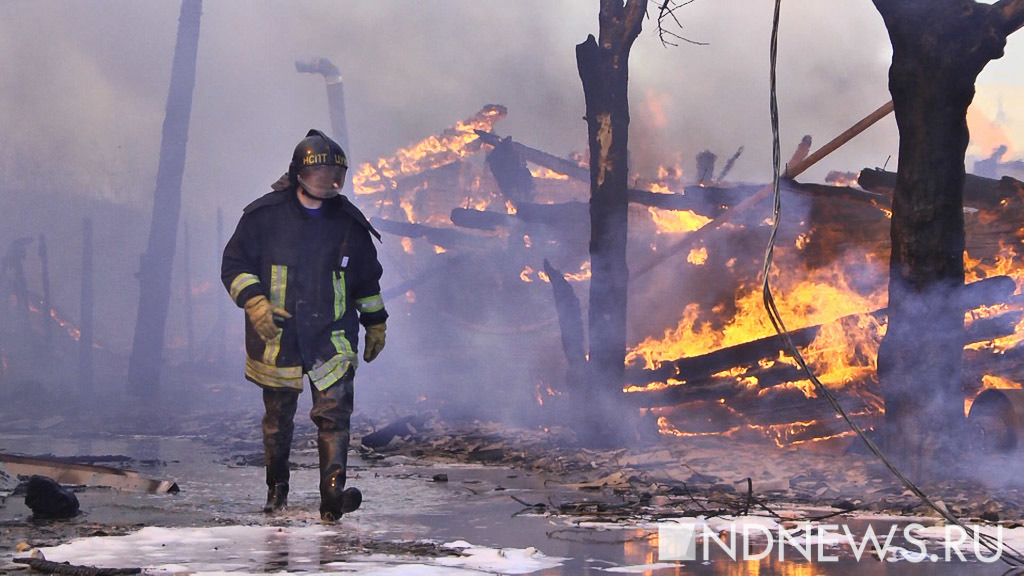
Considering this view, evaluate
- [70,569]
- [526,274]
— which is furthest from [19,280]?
[70,569]

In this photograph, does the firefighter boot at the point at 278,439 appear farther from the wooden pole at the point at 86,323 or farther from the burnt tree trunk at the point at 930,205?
the wooden pole at the point at 86,323

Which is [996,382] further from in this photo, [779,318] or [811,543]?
[779,318]

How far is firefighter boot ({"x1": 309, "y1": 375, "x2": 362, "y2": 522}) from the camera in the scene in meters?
5.94

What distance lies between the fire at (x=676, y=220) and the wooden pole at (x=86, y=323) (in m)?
17.7

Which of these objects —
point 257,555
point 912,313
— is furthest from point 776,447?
point 257,555

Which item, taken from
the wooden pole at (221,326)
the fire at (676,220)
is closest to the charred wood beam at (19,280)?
the wooden pole at (221,326)

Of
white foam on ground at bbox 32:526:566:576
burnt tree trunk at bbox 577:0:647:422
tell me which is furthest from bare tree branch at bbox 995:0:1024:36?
white foam on ground at bbox 32:526:566:576

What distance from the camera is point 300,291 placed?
20.6 ft

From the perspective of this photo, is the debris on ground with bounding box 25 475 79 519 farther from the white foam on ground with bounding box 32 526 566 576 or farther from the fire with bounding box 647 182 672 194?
the fire with bounding box 647 182 672 194

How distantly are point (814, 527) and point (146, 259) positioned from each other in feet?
66.4

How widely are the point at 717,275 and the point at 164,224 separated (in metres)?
14.0

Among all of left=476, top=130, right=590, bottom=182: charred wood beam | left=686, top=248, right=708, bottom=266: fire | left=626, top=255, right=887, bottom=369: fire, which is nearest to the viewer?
left=626, top=255, right=887, bottom=369: fire

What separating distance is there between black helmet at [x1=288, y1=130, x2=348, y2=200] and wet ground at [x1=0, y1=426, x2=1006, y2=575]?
182 cm

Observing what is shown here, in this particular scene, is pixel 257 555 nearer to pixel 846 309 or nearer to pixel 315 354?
pixel 315 354
